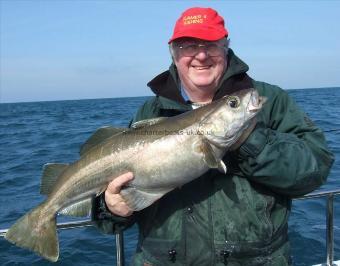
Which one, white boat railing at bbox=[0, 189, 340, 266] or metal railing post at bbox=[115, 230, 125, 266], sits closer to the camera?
white boat railing at bbox=[0, 189, 340, 266]

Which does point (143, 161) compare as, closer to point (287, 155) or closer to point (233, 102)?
point (233, 102)

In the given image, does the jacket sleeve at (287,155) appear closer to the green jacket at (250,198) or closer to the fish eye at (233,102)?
the green jacket at (250,198)

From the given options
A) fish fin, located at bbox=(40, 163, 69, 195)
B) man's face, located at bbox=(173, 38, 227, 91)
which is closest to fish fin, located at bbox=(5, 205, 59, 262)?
fish fin, located at bbox=(40, 163, 69, 195)

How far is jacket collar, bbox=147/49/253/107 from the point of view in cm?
362

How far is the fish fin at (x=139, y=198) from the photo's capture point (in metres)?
3.53

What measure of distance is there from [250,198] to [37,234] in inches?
73.4

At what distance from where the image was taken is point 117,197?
3.59 m

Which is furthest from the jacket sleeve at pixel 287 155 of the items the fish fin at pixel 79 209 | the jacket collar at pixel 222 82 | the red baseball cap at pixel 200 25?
the fish fin at pixel 79 209

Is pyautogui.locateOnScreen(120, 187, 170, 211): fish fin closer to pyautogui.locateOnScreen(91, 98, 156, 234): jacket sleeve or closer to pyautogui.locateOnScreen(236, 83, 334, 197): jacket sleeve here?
pyautogui.locateOnScreen(91, 98, 156, 234): jacket sleeve

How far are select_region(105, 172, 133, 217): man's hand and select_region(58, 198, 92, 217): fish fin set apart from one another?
301 millimetres

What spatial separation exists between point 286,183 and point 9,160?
1744 centimetres

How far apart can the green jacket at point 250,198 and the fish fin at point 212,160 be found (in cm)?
14

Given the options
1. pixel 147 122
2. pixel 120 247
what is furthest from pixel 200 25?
pixel 120 247

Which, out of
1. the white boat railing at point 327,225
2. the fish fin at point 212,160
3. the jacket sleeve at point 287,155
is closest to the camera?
the jacket sleeve at point 287,155
